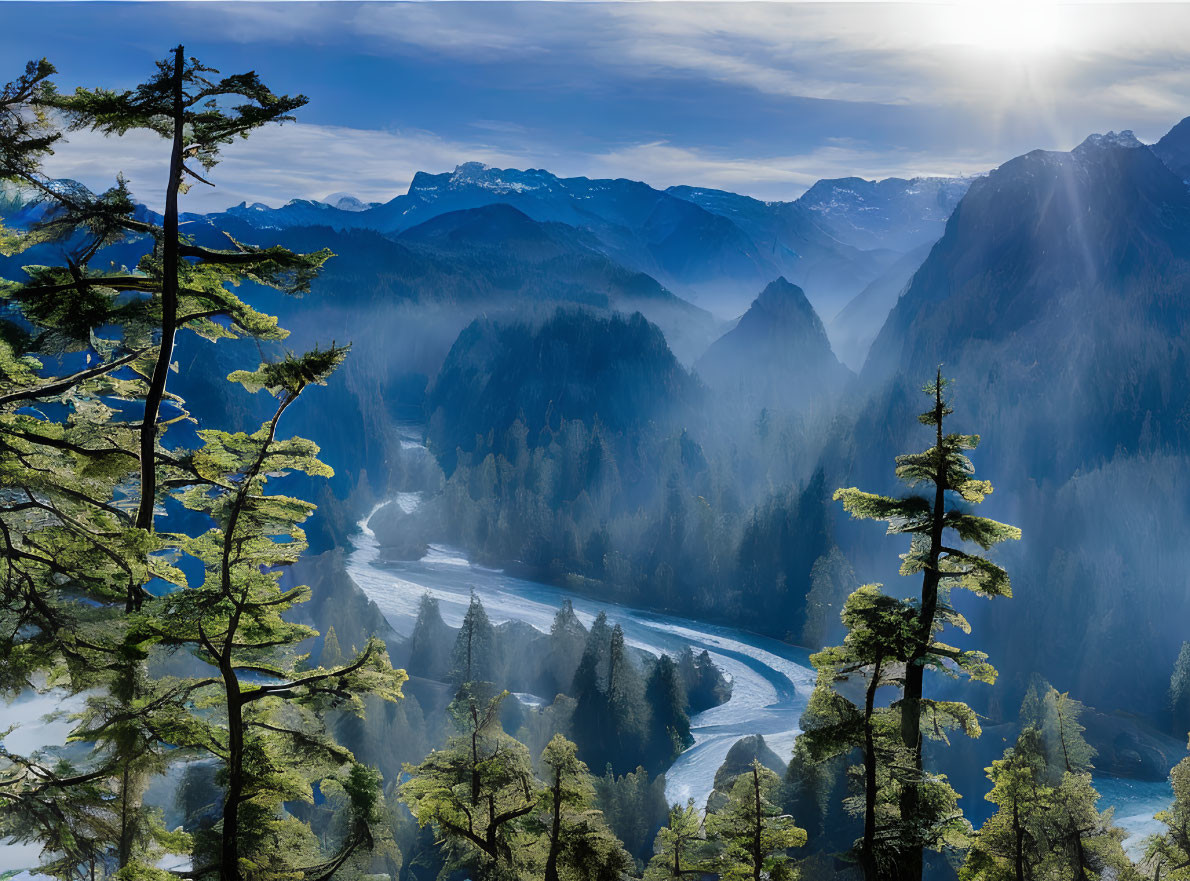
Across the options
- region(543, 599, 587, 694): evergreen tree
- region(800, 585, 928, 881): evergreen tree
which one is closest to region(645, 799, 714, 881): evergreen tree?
region(800, 585, 928, 881): evergreen tree

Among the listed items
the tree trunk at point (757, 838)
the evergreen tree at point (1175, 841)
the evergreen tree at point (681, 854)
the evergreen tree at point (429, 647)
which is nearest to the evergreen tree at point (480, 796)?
the evergreen tree at point (681, 854)

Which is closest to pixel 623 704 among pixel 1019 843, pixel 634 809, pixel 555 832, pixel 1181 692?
pixel 634 809

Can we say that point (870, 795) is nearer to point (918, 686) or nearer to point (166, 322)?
point (918, 686)

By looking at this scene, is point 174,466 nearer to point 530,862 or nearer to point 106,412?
point 106,412

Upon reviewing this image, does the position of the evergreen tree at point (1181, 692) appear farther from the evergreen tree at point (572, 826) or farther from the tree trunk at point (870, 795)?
the tree trunk at point (870, 795)

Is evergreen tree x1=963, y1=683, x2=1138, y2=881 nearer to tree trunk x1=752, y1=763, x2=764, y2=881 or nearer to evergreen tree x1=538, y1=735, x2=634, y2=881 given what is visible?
tree trunk x1=752, y1=763, x2=764, y2=881

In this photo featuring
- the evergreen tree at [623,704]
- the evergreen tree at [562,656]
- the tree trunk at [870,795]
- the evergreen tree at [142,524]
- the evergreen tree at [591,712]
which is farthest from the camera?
the evergreen tree at [562,656]

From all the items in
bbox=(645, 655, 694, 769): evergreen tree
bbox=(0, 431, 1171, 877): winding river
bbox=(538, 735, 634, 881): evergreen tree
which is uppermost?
bbox=(538, 735, 634, 881): evergreen tree
